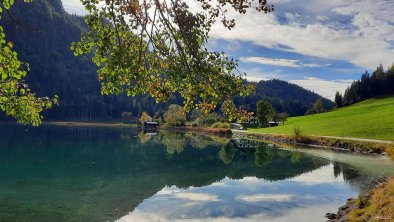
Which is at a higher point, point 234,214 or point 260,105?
point 260,105

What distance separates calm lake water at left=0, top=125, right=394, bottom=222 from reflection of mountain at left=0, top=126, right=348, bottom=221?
0.08 meters

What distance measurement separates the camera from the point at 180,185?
3984 cm

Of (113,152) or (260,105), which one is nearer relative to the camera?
(113,152)

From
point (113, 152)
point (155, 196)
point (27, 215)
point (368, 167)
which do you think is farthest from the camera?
point (113, 152)

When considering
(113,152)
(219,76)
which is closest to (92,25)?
(219,76)

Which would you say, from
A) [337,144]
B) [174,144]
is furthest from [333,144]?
[174,144]

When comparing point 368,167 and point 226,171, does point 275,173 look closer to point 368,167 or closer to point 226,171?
point 226,171

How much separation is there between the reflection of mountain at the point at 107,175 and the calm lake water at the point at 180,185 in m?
0.08

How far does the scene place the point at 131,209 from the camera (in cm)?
2931

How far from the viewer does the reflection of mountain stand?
28.9m

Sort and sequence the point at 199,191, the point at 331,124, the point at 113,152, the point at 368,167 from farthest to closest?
the point at 331,124 → the point at 113,152 → the point at 368,167 → the point at 199,191

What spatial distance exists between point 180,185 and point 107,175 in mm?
10838

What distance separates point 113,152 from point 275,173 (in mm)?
35854

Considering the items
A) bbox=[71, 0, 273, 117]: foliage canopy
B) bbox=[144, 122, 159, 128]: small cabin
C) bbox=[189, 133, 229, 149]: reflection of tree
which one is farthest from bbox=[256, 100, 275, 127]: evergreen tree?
bbox=[71, 0, 273, 117]: foliage canopy
